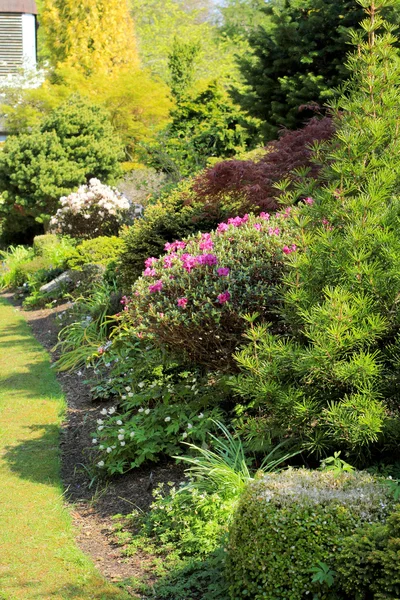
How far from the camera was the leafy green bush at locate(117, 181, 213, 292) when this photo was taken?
913 centimetres

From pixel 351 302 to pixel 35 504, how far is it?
2647 mm

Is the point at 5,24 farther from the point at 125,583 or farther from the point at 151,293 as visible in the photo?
the point at 125,583

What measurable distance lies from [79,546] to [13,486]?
3.77 feet

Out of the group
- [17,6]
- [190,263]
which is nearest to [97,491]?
[190,263]

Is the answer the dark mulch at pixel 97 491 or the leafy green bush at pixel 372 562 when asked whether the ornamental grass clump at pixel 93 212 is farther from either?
the leafy green bush at pixel 372 562

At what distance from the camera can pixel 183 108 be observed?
54.6ft

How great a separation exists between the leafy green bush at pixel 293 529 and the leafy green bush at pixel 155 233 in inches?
230

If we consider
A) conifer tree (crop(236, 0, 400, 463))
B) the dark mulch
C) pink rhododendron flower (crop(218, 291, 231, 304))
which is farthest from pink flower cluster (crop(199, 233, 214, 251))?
the dark mulch

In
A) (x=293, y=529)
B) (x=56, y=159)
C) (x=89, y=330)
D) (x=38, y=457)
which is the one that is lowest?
(x=89, y=330)

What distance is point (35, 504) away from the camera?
513 cm

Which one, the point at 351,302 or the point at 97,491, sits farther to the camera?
the point at 97,491

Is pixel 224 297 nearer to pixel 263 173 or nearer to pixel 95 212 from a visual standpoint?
pixel 263 173

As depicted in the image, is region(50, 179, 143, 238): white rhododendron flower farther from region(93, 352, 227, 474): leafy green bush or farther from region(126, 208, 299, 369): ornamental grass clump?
region(126, 208, 299, 369): ornamental grass clump

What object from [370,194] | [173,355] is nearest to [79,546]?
[173,355]
